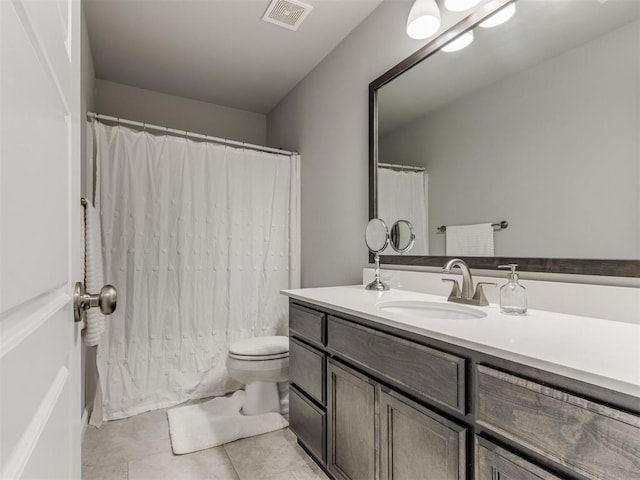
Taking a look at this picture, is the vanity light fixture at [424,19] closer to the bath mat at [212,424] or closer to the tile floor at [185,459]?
the tile floor at [185,459]

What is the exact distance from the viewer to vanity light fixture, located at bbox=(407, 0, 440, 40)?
5.14 ft

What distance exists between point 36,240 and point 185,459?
1.72 meters

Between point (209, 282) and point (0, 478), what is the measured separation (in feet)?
7.48

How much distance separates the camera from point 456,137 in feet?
5.33

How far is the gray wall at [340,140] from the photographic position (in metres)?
2.04

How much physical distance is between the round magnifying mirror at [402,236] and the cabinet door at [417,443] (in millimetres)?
894

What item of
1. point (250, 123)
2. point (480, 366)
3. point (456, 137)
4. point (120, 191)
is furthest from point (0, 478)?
point (250, 123)

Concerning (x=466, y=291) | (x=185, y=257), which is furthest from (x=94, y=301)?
(x=185, y=257)

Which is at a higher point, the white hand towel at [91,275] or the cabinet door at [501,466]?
the white hand towel at [91,275]

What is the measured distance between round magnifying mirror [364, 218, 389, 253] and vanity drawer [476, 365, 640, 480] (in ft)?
3.53

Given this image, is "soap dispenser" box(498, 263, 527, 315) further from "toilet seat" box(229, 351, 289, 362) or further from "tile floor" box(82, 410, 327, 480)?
"toilet seat" box(229, 351, 289, 362)

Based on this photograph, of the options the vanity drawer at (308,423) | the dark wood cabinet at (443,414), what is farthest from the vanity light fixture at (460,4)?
the vanity drawer at (308,423)

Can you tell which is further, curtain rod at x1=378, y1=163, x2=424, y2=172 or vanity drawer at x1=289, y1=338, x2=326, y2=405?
curtain rod at x1=378, y1=163, x2=424, y2=172

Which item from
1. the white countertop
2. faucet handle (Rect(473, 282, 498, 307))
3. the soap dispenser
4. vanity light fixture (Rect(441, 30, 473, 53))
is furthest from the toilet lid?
vanity light fixture (Rect(441, 30, 473, 53))
